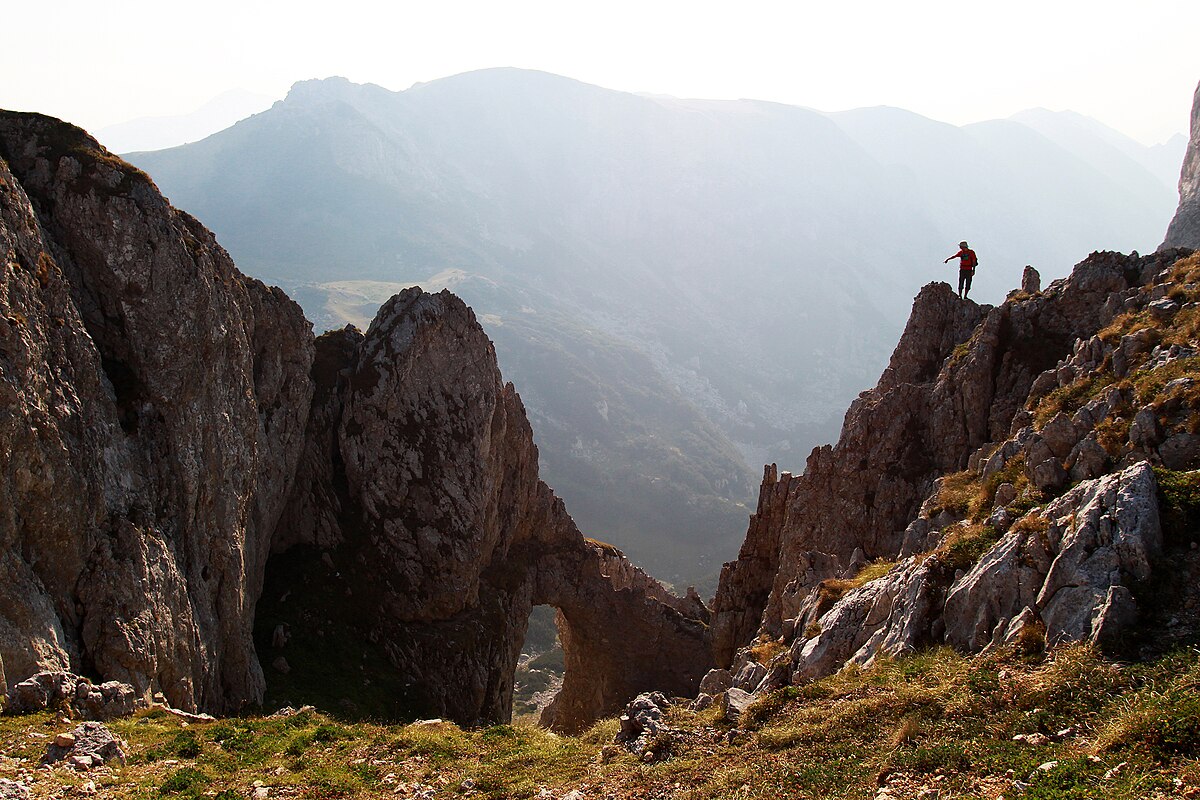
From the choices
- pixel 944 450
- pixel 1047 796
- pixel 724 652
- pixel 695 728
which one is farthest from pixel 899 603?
pixel 724 652

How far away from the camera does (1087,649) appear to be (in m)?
14.0

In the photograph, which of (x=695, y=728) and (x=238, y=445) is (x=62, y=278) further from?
(x=695, y=728)

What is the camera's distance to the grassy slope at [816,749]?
11336mm

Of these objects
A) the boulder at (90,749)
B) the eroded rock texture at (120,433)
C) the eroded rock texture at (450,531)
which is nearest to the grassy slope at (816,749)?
the boulder at (90,749)

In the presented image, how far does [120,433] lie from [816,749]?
26.9m

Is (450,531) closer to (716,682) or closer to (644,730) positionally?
(716,682)

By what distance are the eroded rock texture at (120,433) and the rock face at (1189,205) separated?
94235mm

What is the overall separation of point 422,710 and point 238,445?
784 inches

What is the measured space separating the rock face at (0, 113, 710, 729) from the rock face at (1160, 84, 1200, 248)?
75.9m

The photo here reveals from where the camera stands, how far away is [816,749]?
15.0m

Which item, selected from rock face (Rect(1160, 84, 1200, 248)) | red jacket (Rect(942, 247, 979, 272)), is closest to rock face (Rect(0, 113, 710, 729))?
red jacket (Rect(942, 247, 979, 272))

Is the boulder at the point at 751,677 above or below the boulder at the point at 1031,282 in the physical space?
below

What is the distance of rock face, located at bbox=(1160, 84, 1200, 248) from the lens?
309 ft

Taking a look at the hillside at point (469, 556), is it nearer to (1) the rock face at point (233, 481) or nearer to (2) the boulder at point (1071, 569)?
(2) the boulder at point (1071, 569)
